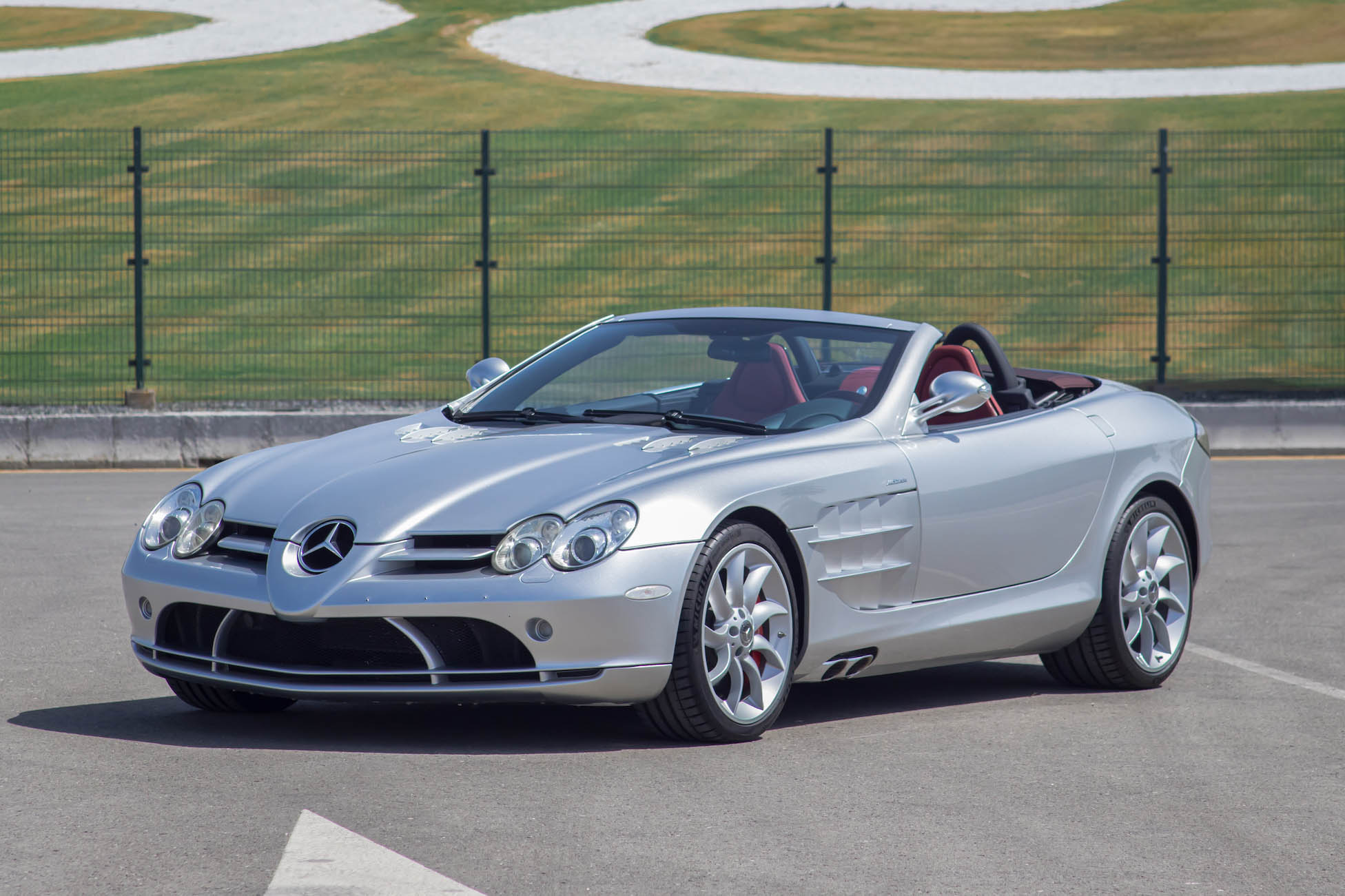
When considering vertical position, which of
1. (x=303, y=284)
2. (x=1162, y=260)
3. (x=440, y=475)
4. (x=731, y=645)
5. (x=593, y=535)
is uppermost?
(x=440, y=475)

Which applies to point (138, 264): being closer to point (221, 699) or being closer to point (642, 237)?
point (642, 237)

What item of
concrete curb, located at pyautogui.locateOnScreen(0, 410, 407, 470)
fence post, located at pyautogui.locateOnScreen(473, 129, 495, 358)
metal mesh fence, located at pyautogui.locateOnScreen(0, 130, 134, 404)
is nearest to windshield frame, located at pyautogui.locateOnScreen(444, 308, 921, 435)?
concrete curb, located at pyautogui.locateOnScreen(0, 410, 407, 470)

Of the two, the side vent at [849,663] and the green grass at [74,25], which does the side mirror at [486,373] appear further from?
the green grass at [74,25]

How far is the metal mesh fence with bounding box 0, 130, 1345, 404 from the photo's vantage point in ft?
55.1

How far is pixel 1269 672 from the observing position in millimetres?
7309

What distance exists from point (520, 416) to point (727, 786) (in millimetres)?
1900

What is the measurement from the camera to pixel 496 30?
131 feet

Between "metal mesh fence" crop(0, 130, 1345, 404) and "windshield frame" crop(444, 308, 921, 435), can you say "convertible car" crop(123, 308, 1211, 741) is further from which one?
"metal mesh fence" crop(0, 130, 1345, 404)

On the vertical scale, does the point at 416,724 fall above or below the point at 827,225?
below

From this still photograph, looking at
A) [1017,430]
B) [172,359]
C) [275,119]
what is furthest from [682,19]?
[1017,430]

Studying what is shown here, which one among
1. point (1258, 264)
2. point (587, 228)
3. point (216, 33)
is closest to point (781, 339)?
point (1258, 264)

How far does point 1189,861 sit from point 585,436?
2.42m

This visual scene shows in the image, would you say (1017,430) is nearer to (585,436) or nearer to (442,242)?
(585,436)

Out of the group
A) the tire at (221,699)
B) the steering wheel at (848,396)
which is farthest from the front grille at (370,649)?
the steering wheel at (848,396)
